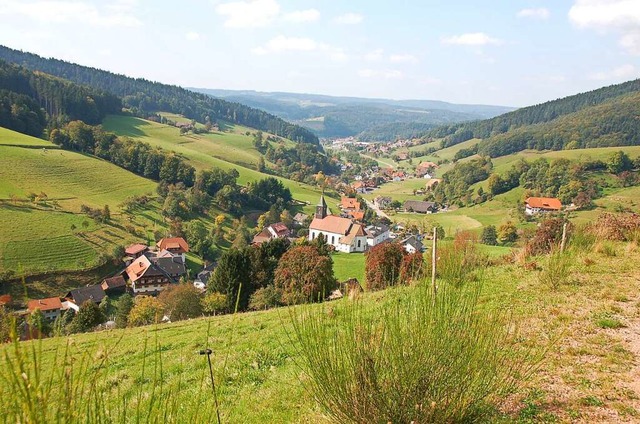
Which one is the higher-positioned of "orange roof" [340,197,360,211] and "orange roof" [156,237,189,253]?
"orange roof" [340,197,360,211]

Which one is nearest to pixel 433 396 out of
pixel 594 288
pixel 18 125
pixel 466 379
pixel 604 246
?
pixel 466 379

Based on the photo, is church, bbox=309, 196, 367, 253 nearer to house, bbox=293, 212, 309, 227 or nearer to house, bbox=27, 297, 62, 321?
house, bbox=293, 212, 309, 227

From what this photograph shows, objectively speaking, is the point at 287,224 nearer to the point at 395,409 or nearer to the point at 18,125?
the point at 18,125

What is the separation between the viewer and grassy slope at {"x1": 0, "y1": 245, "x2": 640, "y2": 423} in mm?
6699

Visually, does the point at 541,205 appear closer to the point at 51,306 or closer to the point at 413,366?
the point at 51,306

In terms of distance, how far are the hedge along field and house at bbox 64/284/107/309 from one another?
63.7m

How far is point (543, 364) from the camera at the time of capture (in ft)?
22.9

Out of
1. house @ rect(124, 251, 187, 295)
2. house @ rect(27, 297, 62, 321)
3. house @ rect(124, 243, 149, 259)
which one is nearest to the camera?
house @ rect(27, 297, 62, 321)

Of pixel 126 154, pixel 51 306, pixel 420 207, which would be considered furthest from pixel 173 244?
pixel 420 207

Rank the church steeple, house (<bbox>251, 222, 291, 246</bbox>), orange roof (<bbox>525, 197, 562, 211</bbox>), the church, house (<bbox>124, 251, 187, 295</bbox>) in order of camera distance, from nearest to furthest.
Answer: house (<bbox>124, 251, 187, 295</bbox>), the church, house (<bbox>251, 222, 291, 246</bbox>), the church steeple, orange roof (<bbox>525, 197, 562, 211</bbox>)

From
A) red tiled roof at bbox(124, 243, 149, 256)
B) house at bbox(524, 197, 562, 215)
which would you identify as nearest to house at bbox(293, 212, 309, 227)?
red tiled roof at bbox(124, 243, 149, 256)

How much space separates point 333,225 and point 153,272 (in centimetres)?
3935

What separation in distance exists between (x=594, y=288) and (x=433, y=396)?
10644 mm

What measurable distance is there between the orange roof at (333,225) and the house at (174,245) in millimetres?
29705
